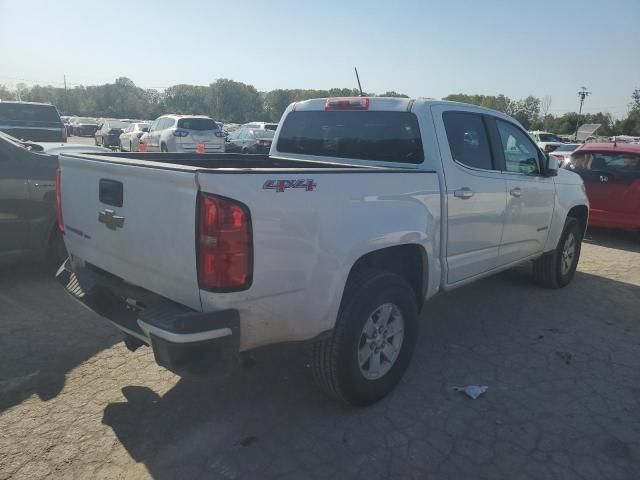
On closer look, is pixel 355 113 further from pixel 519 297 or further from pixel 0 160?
pixel 0 160

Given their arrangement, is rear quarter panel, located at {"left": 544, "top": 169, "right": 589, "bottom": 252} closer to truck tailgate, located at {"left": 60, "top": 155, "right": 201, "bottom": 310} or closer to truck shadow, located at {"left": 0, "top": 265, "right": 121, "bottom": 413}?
truck tailgate, located at {"left": 60, "top": 155, "right": 201, "bottom": 310}

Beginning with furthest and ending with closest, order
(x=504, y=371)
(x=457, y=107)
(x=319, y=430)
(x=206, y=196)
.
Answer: (x=457, y=107), (x=504, y=371), (x=319, y=430), (x=206, y=196)

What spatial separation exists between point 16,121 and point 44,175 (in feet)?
32.2

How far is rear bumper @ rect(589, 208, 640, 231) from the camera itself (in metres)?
7.94

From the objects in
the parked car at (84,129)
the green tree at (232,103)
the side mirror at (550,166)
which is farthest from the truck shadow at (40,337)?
the green tree at (232,103)

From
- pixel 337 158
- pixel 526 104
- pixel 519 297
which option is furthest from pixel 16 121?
pixel 526 104

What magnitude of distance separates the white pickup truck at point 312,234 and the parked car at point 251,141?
47.4 feet

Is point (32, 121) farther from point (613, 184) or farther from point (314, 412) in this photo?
point (613, 184)

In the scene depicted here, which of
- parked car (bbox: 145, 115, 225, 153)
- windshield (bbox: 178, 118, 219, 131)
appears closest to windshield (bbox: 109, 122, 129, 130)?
parked car (bbox: 145, 115, 225, 153)

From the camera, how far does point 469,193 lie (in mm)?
3777

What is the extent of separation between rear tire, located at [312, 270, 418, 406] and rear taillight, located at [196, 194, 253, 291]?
0.80m

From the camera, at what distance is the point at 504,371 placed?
3734mm

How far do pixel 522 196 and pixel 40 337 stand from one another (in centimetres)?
427

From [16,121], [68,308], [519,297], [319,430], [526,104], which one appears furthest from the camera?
[526,104]
